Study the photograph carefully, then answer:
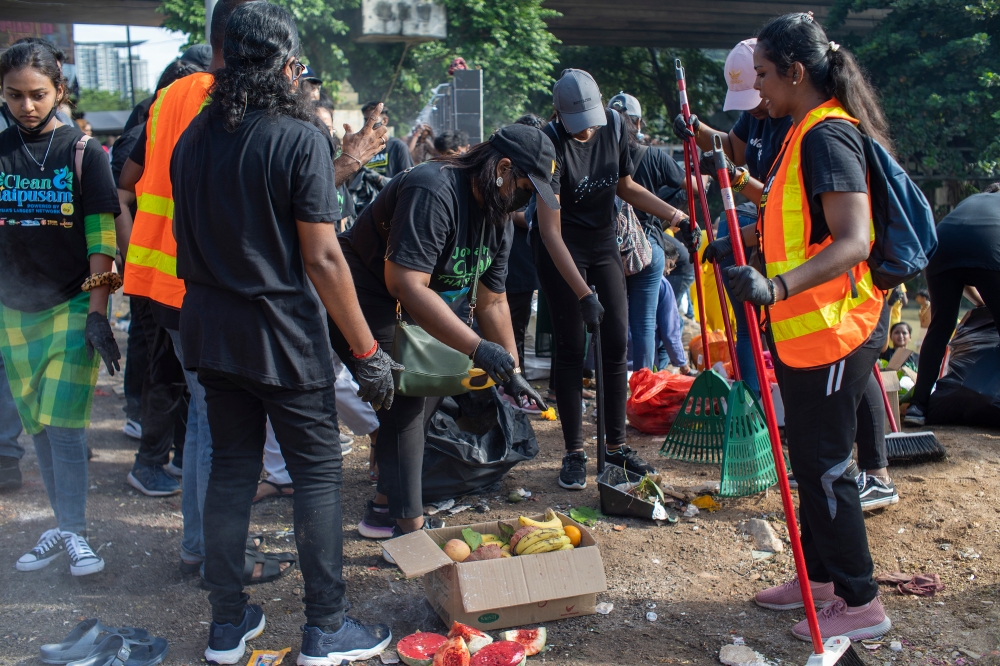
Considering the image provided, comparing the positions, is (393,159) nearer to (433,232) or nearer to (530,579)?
(433,232)

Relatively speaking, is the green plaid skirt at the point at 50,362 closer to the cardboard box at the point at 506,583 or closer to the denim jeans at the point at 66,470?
the denim jeans at the point at 66,470

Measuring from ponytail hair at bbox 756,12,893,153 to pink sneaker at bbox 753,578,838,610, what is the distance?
4.67 feet

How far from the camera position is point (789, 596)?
9.12 ft

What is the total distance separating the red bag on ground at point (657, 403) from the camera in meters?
4.81

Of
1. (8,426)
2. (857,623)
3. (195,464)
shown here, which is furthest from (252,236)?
(8,426)

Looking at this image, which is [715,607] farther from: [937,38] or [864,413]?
[937,38]

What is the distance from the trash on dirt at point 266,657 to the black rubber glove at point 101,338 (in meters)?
1.11

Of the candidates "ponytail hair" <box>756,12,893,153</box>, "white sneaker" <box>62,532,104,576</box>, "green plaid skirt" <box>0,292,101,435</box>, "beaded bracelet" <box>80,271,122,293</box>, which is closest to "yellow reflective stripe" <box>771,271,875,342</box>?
"ponytail hair" <box>756,12,893,153</box>

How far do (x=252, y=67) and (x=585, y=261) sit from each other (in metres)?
2.04

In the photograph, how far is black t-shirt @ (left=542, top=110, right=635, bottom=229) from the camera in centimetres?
378

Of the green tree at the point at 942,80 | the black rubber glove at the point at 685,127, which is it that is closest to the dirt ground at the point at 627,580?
the black rubber glove at the point at 685,127

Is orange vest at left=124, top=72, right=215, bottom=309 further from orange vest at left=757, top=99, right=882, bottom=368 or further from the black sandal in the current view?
orange vest at left=757, top=99, right=882, bottom=368

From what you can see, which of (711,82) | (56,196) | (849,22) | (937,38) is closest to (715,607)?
(56,196)

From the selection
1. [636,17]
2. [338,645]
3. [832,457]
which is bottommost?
[338,645]
